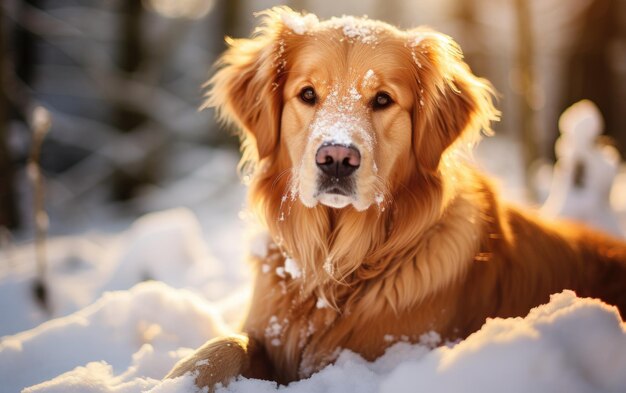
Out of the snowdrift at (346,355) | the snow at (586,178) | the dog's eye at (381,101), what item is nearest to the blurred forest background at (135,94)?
the snow at (586,178)

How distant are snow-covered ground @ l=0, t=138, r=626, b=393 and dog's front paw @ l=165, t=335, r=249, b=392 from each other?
0.06 m

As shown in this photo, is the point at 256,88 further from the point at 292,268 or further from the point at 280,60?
the point at 292,268

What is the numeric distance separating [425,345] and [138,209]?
805cm

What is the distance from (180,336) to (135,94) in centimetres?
790

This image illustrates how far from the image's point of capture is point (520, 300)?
2461mm

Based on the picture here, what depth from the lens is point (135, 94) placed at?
31.1ft

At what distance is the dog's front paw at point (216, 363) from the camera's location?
198cm

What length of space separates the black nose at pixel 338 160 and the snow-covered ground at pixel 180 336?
87cm

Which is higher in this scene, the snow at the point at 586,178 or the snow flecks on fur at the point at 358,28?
the snow flecks on fur at the point at 358,28

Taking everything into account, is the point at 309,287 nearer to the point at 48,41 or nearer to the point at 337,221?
the point at 337,221

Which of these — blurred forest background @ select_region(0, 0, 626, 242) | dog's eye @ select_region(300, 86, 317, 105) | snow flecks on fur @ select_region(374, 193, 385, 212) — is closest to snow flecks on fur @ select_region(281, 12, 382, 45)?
dog's eye @ select_region(300, 86, 317, 105)

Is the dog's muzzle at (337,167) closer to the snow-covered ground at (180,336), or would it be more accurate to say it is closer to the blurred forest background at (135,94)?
the snow-covered ground at (180,336)

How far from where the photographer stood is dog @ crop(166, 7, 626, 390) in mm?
2301

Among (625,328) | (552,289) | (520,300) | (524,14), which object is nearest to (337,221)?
(520,300)
